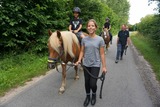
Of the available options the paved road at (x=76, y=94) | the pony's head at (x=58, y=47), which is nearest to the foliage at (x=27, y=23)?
the paved road at (x=76, y=94)

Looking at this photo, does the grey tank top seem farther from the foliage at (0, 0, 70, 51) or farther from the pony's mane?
the foliage at (0, 0, 70, 51)

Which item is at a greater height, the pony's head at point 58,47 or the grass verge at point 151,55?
the pony's head at point 58,47

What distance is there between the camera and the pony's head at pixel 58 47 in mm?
5469

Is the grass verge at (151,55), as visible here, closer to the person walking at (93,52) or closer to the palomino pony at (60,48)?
the palomino pony at (60,48)

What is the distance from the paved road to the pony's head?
999 mm

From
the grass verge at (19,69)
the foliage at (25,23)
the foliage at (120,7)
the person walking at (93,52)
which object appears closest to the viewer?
the person walking at (93,52)

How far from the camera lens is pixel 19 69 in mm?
9094

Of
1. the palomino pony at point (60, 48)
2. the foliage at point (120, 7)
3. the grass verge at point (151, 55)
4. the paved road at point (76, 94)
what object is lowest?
the grass verge at point (151, 55)

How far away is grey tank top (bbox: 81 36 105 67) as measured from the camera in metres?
4.93

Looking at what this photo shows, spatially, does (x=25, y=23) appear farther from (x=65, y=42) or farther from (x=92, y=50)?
(x=92, y=50)

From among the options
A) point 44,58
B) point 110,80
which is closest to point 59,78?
point 110,80

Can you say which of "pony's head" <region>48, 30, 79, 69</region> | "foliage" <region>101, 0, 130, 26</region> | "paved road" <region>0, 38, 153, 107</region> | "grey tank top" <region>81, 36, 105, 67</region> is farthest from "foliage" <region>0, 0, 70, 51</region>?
"foliage" <region>101, 0, 130, 26</region>

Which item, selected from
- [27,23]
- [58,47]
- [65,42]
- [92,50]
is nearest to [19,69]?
[27,23]

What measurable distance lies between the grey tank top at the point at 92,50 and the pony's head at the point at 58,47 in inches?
31.3
